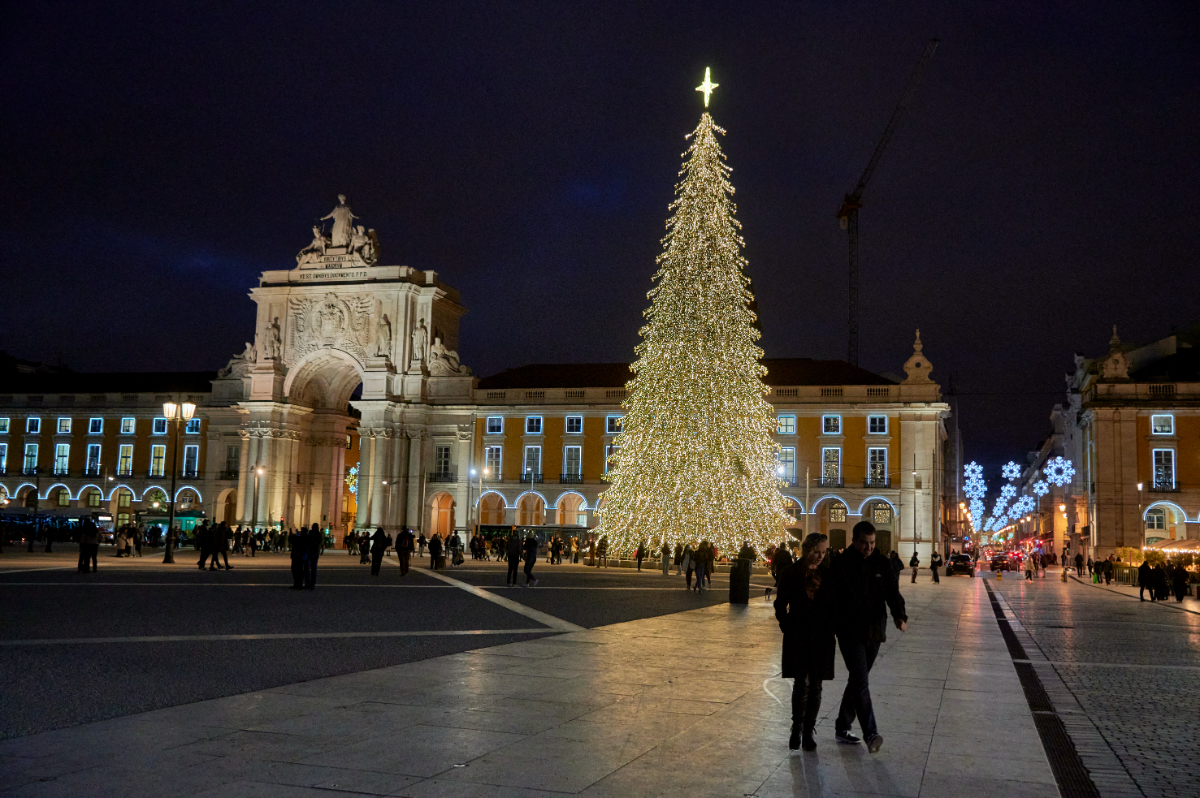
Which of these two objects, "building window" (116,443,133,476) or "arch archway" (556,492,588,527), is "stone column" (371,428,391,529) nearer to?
"arch archway" (556,492,588,527)

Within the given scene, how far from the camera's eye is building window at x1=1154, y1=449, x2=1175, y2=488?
54.9 meters

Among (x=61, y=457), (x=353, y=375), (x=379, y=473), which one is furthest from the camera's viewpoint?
(x=61, y=457)

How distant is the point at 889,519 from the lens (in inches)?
2323

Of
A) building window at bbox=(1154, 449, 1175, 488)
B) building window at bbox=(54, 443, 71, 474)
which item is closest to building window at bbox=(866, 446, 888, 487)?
building window at bbox=(1154, 449, 1175, 488)

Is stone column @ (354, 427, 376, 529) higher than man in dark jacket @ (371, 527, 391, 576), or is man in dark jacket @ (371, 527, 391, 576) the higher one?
stone column @ (354, 427, 376, 529)

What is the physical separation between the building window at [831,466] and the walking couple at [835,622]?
175 feet

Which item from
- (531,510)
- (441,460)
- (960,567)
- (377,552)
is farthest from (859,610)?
(441,460)

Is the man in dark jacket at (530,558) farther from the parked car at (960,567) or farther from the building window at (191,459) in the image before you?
the building window at (191,459)

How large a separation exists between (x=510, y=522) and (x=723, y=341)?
3585 cm

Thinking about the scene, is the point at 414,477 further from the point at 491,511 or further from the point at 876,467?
the point at 876,467

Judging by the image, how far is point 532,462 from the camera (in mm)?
65375

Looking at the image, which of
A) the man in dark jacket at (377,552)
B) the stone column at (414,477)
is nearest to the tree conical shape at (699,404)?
the man in dark jacket at (377,552)

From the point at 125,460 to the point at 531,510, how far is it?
31.8 meters

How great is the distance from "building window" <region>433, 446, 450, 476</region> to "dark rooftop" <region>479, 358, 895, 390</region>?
4.90m
